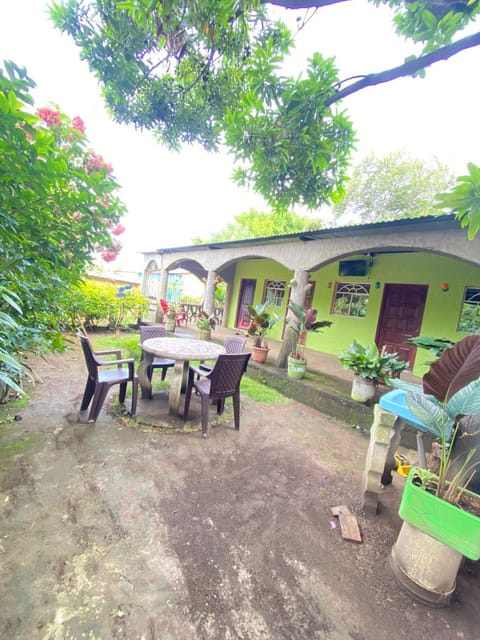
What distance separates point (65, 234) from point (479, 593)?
143 inches

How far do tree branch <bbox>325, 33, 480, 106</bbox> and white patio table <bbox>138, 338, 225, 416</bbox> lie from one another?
3574 millimetres

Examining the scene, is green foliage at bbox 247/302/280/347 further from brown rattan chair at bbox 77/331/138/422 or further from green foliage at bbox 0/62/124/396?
green foliage at bbox 0/62/124/396

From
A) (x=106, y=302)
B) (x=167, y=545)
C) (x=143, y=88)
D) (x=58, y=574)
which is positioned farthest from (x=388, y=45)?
(x=106, y=302)

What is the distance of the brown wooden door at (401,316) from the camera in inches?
236

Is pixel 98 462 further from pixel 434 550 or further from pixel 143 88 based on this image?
pixel 143 88

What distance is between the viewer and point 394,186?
601 inches

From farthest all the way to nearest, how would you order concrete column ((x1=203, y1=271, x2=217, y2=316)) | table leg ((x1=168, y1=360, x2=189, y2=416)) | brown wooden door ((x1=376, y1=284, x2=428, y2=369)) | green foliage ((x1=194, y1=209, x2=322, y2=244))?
green foliage ((x1=194, y1=209, x2=322, y2=244))
concrete column ((x1=203, y1=271, x2=217, y2=316))
brown wooden door ((x1=376, y1=284, x2=428, y2=369))
table leg ((x1=168, y1=360, x2=189, y2=416))

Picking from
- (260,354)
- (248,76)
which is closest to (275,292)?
(260,354)

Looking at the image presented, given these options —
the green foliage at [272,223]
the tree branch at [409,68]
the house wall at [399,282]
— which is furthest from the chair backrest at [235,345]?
the green foliage at [272,223]

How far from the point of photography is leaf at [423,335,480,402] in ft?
4.83

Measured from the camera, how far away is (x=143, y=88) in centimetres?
420

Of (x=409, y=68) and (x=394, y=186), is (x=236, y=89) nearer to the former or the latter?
(x=409, y=68)

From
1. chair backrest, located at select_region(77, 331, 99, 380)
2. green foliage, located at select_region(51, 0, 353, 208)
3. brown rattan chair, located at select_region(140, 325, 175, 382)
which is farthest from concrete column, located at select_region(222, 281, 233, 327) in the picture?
chair backrest, located at select_region(77, 331, 99, 380)

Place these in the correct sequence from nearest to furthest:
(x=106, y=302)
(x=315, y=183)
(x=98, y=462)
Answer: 1. (x=98, y=462)
2. (x=315, y=183)
3. (x=106, y=302)
